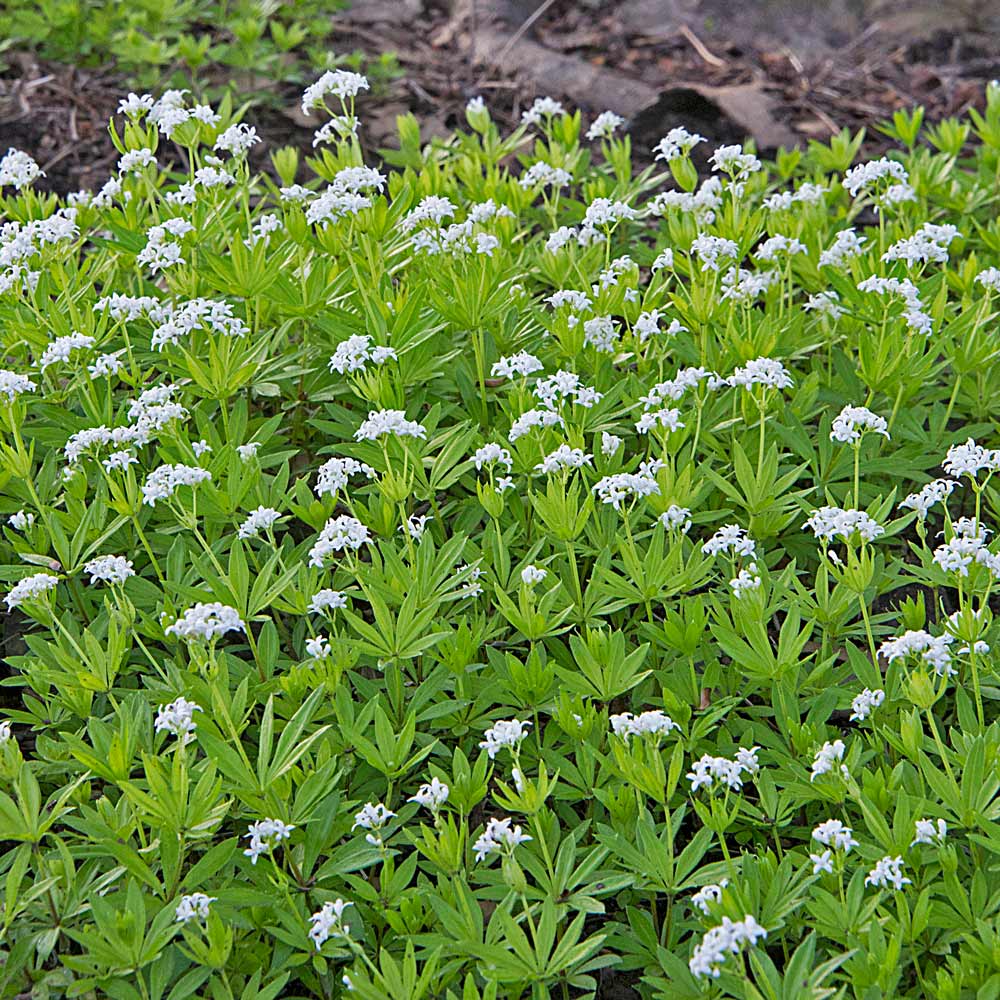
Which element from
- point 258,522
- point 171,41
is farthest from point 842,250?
point 171,41

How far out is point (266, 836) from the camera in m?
2.90

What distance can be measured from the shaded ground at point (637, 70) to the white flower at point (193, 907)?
15.2 ft

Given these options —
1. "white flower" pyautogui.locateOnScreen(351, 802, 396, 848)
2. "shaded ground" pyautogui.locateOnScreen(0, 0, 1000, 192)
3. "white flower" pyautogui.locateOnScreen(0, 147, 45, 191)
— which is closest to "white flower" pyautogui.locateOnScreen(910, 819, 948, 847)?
"white flower" pyautogui.locateOnScreen(351, 802, 396, 848)

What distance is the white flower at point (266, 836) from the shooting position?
2.87 m

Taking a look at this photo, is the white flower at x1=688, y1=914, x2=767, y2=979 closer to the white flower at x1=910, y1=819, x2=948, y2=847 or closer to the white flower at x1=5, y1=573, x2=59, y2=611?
the white flower at x1=910, y1=819, x2=948, y2=847

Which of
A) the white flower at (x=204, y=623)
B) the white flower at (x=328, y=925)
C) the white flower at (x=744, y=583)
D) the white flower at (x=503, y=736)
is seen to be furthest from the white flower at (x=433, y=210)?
the white flower at (x=328, y=925)

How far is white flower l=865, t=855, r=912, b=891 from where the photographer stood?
2.73 metres

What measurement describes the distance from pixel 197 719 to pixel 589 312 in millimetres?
2037

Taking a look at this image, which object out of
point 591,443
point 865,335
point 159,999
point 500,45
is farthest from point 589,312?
point 500,45

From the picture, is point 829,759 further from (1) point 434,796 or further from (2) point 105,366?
(2) point 105,366

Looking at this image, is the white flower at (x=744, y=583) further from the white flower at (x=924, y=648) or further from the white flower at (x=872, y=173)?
the white flower at (x=872, y=173)

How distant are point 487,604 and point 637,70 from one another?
5.04 metres

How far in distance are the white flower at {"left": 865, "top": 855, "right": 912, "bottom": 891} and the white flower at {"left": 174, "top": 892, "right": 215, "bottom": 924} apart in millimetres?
1483

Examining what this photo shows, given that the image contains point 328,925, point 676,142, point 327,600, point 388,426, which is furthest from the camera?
point 676,142
